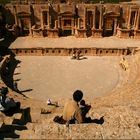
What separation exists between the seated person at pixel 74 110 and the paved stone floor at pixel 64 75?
1201 cm

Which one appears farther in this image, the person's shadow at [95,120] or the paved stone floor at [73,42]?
the paved stone floor at [73,42]

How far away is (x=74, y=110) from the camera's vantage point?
35.6 ft

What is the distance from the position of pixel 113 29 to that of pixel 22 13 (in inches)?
414

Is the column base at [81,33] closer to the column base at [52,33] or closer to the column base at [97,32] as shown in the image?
the column base at [97,32]

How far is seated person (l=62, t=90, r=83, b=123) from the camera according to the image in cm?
1076

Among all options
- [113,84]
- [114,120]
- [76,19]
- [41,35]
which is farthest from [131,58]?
[114,120]

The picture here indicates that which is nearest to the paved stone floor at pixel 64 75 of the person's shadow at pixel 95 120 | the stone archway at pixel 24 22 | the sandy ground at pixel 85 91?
the sandy ground at pixel 85 91

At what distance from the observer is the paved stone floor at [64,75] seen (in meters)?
23.9

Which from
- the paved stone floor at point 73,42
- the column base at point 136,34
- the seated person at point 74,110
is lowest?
the paved stone floor at point 73,42

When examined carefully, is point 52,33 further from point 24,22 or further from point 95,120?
point 95,120

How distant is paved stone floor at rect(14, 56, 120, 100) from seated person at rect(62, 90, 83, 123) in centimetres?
1201

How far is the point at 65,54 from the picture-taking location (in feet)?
97.9

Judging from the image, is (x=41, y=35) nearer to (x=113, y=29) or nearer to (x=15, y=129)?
(x=113, y=29)

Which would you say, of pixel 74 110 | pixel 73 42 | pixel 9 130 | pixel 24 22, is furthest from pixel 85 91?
pixel 24 22
